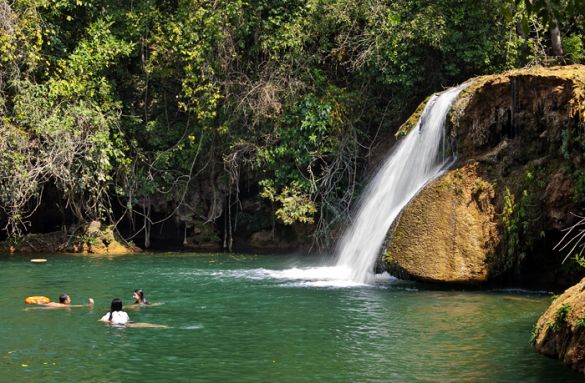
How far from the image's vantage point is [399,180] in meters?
20.4

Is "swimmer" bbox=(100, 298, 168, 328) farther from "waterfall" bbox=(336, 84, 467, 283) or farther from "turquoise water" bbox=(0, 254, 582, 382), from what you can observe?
"waterfall" bbox=(336, 84, 467, 283)

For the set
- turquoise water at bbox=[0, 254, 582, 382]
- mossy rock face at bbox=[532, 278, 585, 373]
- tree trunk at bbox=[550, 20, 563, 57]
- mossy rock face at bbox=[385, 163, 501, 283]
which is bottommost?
turquoise water at bbox=[0, 254, 582, 382]

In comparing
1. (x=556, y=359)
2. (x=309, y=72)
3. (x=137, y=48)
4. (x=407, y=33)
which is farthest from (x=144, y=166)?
(x=556, y=359)

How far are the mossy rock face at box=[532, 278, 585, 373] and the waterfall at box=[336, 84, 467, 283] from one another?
6856 millimetres

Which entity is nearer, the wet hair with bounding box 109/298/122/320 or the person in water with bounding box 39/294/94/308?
the wet hair with bounding box 109/298/122/320

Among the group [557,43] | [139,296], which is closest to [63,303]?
[139,296]

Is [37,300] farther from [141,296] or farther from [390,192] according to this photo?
[390,192]

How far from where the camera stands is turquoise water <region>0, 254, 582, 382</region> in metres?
11.4

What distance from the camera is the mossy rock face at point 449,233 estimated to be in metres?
17.4

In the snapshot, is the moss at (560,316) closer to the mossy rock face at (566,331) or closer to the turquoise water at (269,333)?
the mossy rock face at (566,331)

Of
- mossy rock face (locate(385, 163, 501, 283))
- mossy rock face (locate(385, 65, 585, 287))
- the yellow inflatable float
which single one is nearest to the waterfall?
mossy rock face (locate(385, 163, 501, 283))

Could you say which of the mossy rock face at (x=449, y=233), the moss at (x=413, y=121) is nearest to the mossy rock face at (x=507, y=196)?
the mossy rock face at (x=449, y=233)

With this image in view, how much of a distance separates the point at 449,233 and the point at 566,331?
20.1 feet

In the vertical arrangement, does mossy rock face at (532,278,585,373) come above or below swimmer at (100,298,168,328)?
above
